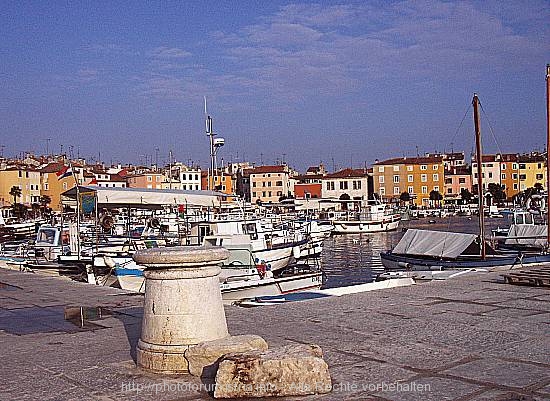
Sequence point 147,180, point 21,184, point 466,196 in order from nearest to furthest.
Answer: point 21,184 < point 147,180 < point 466,196

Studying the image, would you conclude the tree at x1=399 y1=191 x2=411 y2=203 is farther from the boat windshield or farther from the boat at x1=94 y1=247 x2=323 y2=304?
the boat at x1=94 y1=247 x2=323 y2=304

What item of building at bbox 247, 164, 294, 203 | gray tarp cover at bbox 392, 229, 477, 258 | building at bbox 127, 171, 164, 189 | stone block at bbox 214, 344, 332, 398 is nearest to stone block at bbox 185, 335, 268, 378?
stone block at bbox 214, 344, 332, 398

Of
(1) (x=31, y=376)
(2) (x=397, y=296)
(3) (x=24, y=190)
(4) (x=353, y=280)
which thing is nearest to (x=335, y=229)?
(4) (x=353, y=280)

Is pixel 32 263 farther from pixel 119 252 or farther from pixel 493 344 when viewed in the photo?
pixel 493 344

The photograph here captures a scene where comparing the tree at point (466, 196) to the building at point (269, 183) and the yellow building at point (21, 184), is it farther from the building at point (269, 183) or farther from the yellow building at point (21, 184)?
the yellow building at point (21, 184)

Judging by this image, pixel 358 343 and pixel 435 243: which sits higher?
pixel 358 343

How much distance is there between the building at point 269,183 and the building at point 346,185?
8361 mm

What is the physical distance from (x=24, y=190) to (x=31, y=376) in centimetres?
11825

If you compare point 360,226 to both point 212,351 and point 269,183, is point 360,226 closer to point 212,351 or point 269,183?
point 269,183

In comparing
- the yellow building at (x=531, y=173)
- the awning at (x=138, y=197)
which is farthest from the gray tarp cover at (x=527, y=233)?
the yellow building at (x=531, y=173)

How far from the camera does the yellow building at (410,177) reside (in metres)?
143

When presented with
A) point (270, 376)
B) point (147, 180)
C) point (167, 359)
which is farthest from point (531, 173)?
point (270, 376)

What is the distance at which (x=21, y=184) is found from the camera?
118 metres

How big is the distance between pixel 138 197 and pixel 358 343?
64.0 ft
